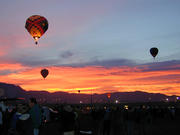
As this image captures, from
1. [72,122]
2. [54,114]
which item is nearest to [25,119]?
[72,122]

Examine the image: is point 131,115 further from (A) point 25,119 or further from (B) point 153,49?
(B) point 153,49

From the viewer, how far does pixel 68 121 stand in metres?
8.73

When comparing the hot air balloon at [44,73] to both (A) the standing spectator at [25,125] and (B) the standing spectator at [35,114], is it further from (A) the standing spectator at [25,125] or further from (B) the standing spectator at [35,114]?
(A) the standing spectator at [25,125]

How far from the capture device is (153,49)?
51.3 m

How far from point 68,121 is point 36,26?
30833 mm

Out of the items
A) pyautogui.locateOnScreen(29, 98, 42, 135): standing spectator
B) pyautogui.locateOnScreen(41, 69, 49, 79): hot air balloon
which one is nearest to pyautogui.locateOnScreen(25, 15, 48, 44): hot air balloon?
pyautogui.locateOnScreen(41, 69, 49, 79): hot air balloon

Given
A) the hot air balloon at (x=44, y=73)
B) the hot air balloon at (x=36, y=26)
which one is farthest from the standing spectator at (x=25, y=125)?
the hot air balloon at (x=44, y=73)

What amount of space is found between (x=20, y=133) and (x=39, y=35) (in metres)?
30.5

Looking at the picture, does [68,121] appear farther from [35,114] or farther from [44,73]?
[44,73]

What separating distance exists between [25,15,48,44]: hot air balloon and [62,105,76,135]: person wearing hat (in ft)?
99.4

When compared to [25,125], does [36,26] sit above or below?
above

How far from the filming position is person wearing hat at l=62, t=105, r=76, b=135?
8680 mm

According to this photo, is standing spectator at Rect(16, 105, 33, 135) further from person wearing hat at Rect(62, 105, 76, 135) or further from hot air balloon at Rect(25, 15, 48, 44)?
hot air balloon at Rect(25, 15, 48, 44)

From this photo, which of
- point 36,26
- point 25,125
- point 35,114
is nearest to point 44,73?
point 36,26
